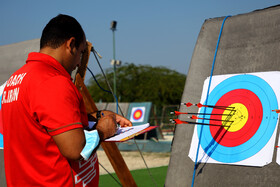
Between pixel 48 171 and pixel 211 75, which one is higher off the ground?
pixel 211 75

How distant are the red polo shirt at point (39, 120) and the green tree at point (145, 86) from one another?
22246 millimetres

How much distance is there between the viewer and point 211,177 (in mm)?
2113

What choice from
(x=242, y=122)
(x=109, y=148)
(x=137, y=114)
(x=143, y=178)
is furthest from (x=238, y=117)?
(x=137, y=114)

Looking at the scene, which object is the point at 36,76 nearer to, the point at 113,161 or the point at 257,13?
the point at 113,161

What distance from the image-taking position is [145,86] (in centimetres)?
2439

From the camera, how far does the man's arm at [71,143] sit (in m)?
1.07

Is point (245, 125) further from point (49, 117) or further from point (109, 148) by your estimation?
point (49, 117)

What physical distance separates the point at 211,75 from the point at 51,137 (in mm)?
1556

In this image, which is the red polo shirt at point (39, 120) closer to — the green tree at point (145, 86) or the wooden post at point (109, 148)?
the wooden post at point (109, 148)

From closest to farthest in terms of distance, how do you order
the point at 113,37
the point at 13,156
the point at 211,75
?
the point at 13,156, the point at 211,75, the point at 113,37

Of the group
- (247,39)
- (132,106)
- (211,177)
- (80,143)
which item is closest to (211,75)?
(247,39)

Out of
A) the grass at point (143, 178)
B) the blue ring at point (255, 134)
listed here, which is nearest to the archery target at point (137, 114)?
the grass at point (143, 178)

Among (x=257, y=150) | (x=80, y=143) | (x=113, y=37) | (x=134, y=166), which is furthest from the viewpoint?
(x=113, y=37)

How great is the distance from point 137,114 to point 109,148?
9379 millimetres
